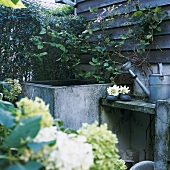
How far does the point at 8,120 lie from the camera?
0.59 metres

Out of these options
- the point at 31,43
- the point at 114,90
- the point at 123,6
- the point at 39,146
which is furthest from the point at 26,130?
the point at 123,6

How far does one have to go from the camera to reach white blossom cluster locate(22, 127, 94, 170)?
0.51 metres

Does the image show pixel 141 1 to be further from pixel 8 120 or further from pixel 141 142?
pixel 8 120

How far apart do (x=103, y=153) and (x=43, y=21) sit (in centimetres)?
277

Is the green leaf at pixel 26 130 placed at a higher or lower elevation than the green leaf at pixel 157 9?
lower

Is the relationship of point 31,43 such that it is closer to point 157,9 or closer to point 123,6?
point 123,6

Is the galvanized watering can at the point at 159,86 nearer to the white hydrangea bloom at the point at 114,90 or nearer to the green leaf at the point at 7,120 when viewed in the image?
the white hydrangea bloom at the point at 114,90

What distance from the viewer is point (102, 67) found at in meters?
3.24

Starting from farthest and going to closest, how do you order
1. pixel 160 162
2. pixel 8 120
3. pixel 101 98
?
pixel 101 98, pixel 160 162, pixel 8 120

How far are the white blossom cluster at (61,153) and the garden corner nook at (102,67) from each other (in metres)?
1.62

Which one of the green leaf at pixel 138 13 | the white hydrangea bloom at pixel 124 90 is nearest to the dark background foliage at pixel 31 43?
the green leaf at pixel 138 13

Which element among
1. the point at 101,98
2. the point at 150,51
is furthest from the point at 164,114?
the point at 150,51

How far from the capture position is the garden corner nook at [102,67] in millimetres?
2445

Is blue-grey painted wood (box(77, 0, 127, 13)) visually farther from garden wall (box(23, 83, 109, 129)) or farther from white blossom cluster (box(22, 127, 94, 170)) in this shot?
white blossom cluster (box(22, 127, 94, 170))
